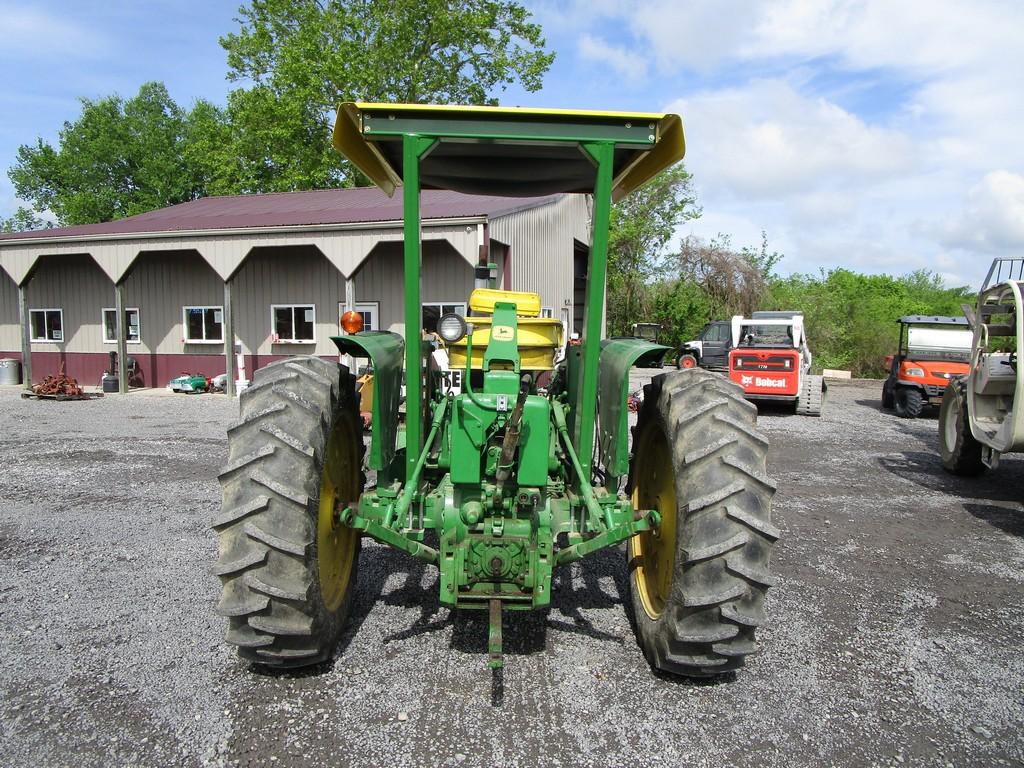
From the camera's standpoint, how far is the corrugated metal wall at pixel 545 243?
A: 1603 cm

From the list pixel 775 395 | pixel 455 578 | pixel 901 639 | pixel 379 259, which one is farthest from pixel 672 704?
pixel 379 259

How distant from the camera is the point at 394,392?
3.85 meters

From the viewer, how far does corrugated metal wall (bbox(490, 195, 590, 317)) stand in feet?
52.6

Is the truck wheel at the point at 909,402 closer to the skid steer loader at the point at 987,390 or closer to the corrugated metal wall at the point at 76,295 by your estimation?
the skid steer loader at the point at 987,390

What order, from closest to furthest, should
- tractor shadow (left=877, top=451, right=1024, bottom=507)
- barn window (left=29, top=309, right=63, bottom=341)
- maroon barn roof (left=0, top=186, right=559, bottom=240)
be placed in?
tractor shadow (left=877, top=451, right=1024, bottom=507)
maroon barn roof (left=0, top=186, right=559, bottom=240)
barn window (left=29, top=309, right=63, bottom=341)

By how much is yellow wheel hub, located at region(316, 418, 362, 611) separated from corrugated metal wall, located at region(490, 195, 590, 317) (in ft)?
35.2

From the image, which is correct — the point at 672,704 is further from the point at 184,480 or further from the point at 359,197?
the point at 359,197

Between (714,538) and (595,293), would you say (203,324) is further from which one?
(714,538)

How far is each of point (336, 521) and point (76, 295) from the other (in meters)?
18.0

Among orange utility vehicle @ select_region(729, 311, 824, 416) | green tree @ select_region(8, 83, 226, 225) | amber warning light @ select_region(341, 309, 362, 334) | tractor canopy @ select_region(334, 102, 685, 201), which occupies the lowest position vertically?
orange utility vehicle @ select_region(729, 311, 824, 416)

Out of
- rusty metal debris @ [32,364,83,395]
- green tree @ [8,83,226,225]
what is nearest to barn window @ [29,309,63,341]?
rusty metal debris @ [32,364,83,395]

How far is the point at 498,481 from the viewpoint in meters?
3.04

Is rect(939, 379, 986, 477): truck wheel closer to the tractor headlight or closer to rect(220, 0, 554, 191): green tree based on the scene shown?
the tractor headlight

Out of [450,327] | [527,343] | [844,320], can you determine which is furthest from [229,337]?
[844,320]
